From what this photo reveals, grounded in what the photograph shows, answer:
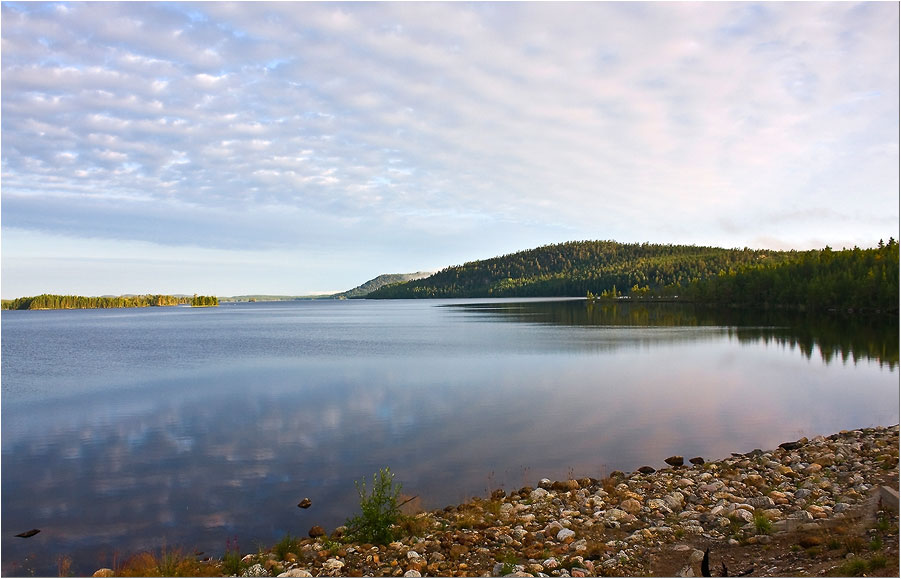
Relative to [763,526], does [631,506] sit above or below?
below

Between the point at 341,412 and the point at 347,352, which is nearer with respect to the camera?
the point at 341,412

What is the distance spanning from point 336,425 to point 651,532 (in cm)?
1437

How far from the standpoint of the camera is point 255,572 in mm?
9836

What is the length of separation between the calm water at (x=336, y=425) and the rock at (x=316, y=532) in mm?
485

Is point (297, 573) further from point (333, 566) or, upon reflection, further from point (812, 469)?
point (812, 469)

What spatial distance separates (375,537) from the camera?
10875 mm

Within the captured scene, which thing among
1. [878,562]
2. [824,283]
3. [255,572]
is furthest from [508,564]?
Result: [824,283]

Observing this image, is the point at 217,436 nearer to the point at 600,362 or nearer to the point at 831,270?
the point at 600,362

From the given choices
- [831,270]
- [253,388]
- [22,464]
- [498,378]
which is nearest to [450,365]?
[498,378]

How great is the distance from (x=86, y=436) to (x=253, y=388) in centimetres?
1063

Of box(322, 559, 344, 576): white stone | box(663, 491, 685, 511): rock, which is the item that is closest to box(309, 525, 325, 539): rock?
box(322, 559, 344, 576): white stone

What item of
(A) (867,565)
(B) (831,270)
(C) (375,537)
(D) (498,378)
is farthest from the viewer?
(B) (831,270)

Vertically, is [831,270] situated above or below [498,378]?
above

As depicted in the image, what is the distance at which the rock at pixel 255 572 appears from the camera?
9750 mm
